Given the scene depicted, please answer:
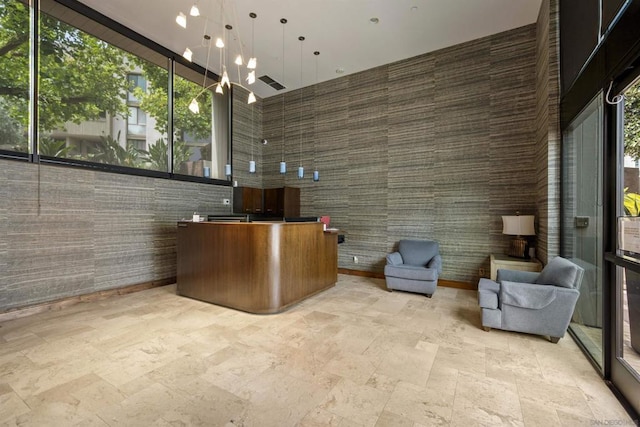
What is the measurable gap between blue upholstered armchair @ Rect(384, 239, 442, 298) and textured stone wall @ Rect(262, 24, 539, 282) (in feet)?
1.01

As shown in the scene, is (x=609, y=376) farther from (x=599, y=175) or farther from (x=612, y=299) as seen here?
(x=599, y=175)

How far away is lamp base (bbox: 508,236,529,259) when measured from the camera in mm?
4160

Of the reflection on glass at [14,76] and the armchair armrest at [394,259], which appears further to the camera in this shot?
the armchair armrest at [394,259]

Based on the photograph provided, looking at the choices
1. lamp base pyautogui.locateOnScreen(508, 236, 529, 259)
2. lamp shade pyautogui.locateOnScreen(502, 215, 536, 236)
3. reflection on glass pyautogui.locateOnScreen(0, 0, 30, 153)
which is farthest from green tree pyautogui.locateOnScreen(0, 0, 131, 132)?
lamp base pyautogui.locateOnScreen(508, 236, 529, 259)

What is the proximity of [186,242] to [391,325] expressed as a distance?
339cm

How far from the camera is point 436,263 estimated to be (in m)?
4.62

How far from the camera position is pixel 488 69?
475 centimetres

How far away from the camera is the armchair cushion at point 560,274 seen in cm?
276

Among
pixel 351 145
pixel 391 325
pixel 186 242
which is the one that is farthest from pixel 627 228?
pixel 186 242

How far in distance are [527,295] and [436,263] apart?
1.78m

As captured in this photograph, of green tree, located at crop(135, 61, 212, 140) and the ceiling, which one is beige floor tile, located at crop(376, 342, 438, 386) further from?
green tree, located at crop(135, 61, 212, 140)

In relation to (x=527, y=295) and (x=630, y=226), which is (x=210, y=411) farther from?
(x=630, y=226)

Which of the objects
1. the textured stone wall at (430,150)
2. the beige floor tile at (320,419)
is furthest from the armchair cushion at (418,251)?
the beige floor tile at (320,419)

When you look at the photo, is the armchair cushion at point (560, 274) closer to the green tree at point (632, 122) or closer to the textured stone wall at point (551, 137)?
the textured stone wall at point (551, 137)
